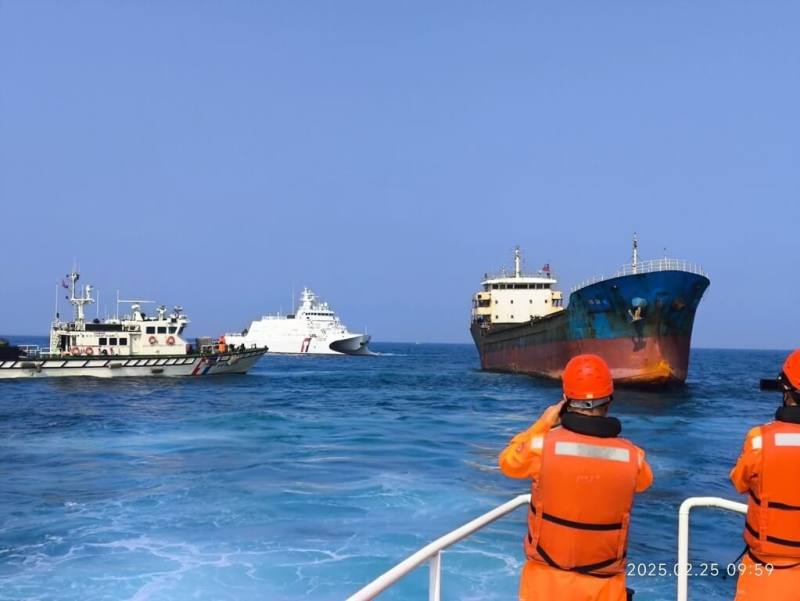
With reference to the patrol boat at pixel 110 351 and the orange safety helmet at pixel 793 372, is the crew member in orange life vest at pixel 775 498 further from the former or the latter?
the patrol boat at pixel 110 351

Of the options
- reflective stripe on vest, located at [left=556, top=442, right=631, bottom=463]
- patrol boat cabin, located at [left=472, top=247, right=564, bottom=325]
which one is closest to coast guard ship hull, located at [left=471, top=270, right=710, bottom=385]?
patrol boat cabin, located at [left=472, top=247, right=564, bottom=325]

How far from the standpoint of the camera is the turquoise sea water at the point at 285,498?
857 cm

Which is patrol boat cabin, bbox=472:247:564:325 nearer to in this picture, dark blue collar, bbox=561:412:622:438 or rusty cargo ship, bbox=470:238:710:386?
rusty cargo ship, bbox=470:238:710:386

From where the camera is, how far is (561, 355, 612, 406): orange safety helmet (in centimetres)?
301

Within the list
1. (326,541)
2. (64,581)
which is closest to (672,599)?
(326,541)

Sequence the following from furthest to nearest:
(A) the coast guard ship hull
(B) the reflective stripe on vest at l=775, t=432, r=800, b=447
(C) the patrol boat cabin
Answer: (C) the patrol boat cabin
(A) the coast guard ship hull
(B) the reflective stripe on vest at l=775, t=432, r=800, b=447

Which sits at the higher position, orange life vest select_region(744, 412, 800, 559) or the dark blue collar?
the dark blue collar

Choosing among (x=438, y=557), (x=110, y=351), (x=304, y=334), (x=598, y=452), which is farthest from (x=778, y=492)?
(x=304, y=334)

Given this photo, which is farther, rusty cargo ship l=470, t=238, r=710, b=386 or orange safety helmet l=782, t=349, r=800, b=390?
rusty cargo ship l=470, t=238, r=710, b=386

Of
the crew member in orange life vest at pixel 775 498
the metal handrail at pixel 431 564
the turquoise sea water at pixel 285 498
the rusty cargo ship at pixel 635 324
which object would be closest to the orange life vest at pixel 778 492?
the crew member in orange life vest at pixel 775 498

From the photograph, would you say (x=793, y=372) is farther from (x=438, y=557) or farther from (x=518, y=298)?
(x=518, y=298)

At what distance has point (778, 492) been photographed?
3229 mm

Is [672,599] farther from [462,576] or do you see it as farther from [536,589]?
[536,589]

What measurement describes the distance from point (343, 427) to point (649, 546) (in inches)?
551
